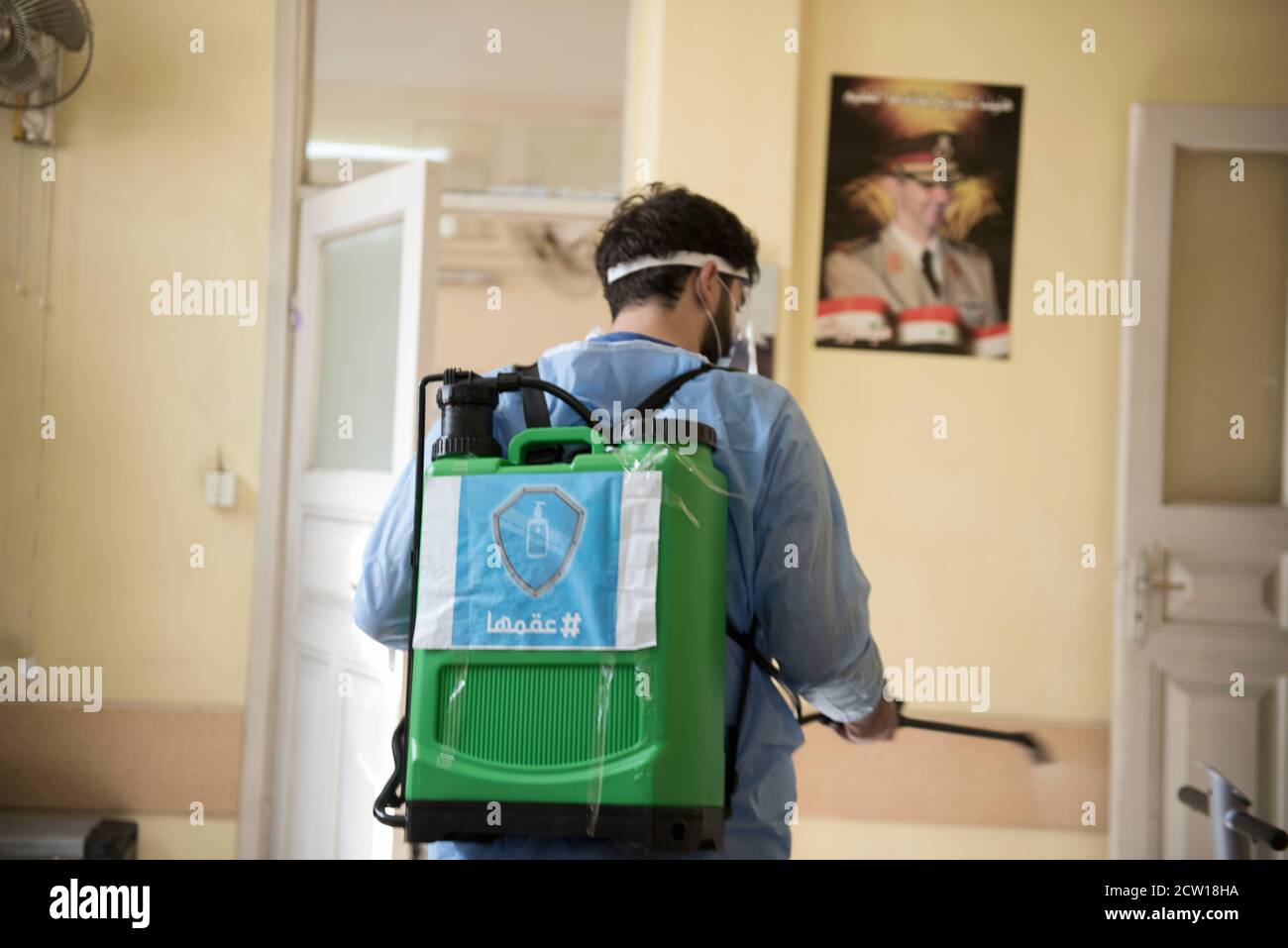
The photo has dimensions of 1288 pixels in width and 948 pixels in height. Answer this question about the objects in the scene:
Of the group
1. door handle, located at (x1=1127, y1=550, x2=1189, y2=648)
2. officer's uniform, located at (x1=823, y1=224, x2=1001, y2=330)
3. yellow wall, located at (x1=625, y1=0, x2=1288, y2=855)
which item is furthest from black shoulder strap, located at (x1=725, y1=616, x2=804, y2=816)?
door handle, located at (x1=1127, y1=550, x2=1189, y2=648)

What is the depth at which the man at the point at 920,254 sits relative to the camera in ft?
8.81

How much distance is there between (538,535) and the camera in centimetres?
97

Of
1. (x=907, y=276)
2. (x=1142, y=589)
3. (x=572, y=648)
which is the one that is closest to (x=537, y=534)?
→ (x=572, y=648)

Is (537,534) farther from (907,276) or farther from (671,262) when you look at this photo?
(907,276)

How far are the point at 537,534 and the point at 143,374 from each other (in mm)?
1999

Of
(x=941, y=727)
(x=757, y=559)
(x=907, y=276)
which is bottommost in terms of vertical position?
(x=941, y=727)

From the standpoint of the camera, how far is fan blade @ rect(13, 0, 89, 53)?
234cm

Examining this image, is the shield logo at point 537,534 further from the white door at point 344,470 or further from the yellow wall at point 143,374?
the yellow wall at point 143,374

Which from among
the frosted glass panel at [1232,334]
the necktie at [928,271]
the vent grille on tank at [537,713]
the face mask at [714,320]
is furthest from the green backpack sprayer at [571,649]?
the frosted glass panel at [1232,334]

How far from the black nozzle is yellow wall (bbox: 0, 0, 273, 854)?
178 cm
